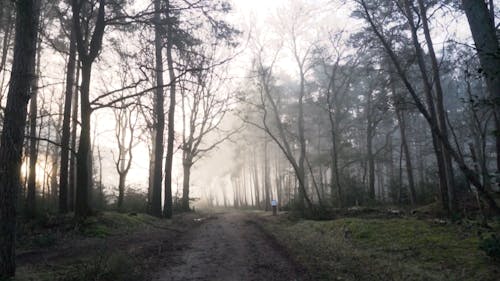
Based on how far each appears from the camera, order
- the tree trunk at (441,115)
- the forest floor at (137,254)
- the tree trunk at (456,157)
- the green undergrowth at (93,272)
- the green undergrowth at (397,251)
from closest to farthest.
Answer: the green undergrowth at (93,272)
the green undergrowth at (397,251)
the forest floor at (137,254)
the tree trunk at (456,157)
the tree trunk at (441,115)

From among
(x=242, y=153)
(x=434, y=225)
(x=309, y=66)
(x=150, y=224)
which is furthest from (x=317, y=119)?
(x=434, y=225)

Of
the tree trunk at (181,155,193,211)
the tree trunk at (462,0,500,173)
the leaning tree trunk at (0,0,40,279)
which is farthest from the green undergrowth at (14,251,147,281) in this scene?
the tree trunk at (181,155,193,211)

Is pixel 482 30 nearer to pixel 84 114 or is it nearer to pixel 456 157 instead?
pixel 456 157

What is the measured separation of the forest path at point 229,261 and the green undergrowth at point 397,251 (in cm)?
51

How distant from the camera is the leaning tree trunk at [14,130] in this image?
5754 mm

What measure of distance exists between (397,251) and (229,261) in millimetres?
3677

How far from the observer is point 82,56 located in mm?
11805

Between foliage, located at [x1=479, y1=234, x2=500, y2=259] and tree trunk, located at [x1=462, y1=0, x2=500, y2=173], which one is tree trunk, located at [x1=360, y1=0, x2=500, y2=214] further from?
tree trunk, located at [x1=462, y1=0, x2=500, y2=173]

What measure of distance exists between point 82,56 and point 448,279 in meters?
11.7

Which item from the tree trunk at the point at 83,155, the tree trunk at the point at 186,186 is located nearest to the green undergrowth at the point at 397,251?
the tree trunk at the point at 83,155

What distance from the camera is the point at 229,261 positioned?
25.2ft

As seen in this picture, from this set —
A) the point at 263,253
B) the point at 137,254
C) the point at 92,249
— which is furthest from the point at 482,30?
the point at 92,249

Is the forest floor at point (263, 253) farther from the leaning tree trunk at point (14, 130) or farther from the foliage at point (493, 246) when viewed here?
the leaning tree trunk at point (14, 130)

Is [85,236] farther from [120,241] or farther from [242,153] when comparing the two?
[242,153]
